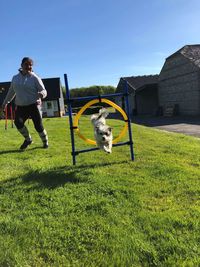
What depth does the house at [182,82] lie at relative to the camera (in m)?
28.8

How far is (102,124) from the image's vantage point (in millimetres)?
7094

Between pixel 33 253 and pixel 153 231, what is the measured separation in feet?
4.26

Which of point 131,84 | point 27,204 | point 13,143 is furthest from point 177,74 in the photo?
point 27,204

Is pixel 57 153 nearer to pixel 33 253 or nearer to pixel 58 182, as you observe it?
pixel 58 182

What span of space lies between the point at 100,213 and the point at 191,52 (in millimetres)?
30042

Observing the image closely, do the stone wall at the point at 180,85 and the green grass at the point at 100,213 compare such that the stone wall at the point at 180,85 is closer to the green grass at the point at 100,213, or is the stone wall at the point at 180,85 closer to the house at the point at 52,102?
the house at the point at 52,102

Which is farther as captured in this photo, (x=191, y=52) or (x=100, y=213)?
(x=191, y=52)

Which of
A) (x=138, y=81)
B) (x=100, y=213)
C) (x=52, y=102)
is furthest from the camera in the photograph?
(x=52, y=102)

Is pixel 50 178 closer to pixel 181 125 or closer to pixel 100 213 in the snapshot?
pixel 100 213

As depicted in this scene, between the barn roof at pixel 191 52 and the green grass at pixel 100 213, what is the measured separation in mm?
24564

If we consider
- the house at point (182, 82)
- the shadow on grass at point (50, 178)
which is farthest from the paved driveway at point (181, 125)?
the shadow on grass at point (50, 178)

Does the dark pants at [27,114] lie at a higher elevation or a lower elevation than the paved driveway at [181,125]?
higher

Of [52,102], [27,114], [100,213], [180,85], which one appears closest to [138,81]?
[180,85]

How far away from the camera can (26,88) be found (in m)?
7.84
